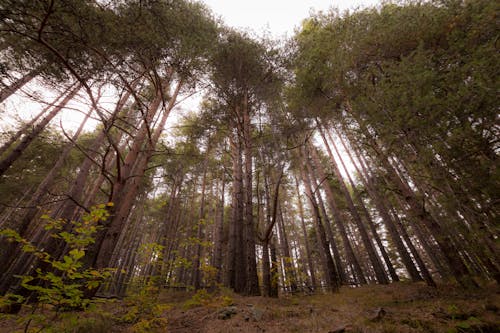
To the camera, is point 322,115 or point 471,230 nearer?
point 471,230

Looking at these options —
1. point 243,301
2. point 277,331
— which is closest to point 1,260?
point 243,301

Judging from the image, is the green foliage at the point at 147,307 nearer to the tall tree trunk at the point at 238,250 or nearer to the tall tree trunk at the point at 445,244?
the tall tree trunk at the point at 238,250

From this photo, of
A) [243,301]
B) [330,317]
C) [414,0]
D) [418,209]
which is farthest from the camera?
[414,0]

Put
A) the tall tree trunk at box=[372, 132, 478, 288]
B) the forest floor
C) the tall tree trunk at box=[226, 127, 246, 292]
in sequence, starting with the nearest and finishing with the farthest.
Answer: the forest floor
the tall tree trunk at box=[372, 132, 478, 288]
the tall tree trunk at box=[226, 127, 246, 292]

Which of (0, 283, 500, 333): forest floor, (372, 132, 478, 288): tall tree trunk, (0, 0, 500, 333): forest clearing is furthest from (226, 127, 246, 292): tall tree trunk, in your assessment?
(372, 132, 478, 288): tall tree trunk

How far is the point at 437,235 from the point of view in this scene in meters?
5.66

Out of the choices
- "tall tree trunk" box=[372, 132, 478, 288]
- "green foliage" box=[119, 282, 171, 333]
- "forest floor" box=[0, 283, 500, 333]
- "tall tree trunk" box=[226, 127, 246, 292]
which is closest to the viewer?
"forest floor" box=[0, 283, 500, 333]

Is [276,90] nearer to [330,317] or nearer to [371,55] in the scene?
[371,55]

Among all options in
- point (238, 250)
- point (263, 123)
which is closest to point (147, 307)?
point (238, 250)

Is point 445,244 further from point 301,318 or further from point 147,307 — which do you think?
point 147,307

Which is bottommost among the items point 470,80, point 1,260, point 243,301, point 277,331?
point 277,331

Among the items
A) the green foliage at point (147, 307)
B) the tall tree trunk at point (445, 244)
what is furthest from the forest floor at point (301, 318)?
the tall tree trunk at point (445, 244)

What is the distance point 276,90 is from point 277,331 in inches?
328

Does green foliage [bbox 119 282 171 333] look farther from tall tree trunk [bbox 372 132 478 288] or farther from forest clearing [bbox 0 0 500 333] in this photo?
tall tree trunk [bbox 372 132 478 288]
